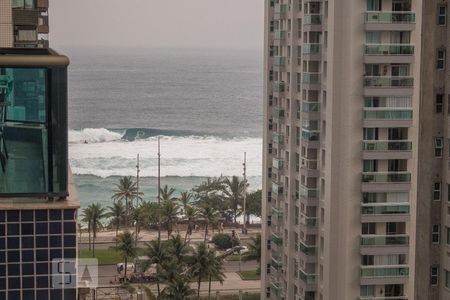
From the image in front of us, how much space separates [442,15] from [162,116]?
240 feet

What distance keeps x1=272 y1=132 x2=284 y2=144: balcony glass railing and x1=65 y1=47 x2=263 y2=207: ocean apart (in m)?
30.3

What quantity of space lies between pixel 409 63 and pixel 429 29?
0.70 m

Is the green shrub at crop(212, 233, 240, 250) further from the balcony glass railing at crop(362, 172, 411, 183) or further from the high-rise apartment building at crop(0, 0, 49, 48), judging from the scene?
→ the balcony glass railing at crop(362, 172, 411, 183)

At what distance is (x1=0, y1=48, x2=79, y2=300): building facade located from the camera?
48.9 feet

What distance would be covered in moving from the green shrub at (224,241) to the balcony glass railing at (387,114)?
59.2ft

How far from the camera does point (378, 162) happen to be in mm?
18516

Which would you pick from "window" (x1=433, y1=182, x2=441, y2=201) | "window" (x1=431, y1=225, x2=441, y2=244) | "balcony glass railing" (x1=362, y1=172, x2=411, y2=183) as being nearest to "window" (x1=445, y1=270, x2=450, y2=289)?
"window" (x1=431, y1=225, x2=441, y2=244)

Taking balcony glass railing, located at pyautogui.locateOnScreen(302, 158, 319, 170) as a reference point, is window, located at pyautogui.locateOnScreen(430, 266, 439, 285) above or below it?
below

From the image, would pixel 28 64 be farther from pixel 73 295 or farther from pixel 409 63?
pixel 409 63

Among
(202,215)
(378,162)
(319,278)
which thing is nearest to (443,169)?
(378,162)

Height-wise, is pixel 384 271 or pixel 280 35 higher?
pixel 280 35

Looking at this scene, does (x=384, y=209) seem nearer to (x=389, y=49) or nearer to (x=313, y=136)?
(x=313, y=136)

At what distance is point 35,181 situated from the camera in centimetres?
1522

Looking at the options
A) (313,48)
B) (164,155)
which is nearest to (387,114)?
(313,48)
